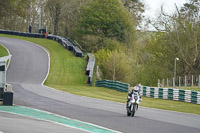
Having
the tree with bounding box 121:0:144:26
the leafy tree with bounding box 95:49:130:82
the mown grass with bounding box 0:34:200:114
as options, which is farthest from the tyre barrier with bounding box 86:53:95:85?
the tree with bounding box 121:0:144:26

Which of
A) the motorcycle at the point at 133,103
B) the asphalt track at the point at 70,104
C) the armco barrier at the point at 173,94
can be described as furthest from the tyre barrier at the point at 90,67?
the motorcycle at the point at 133,103

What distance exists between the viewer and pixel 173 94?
116 feet

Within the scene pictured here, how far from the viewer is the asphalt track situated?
1530 centimetres

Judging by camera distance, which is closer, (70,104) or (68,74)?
(70,104)

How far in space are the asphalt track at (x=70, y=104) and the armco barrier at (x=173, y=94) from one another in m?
9.08

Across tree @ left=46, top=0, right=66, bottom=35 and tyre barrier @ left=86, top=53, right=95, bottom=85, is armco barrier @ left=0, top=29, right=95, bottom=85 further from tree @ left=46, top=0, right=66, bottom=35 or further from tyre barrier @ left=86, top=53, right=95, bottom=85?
tree @ left=46, top=0, right=66, bottom=35

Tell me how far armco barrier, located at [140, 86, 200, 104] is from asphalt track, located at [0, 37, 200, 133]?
9077 mm

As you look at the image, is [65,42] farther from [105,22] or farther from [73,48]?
[105,22]

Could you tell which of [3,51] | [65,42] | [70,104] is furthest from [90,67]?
[70,104]

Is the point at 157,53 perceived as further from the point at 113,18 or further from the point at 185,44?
the point at 113,18

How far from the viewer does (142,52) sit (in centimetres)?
7294

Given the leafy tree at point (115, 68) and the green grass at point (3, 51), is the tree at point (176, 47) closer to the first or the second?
the leafy tree at point (115, 68)

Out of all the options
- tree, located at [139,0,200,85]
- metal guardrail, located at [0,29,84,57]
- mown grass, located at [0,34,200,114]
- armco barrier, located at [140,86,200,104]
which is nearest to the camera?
armco barrier, located at [140,86,200,104]

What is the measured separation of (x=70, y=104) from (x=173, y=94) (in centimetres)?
1461
